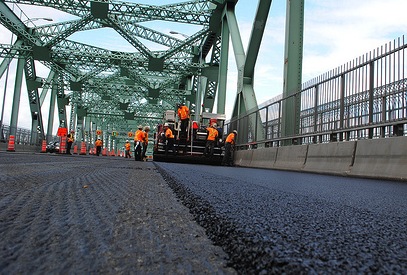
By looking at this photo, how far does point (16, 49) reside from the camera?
2738 centimetres

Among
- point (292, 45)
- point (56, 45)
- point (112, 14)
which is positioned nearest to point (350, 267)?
point (292, 45)

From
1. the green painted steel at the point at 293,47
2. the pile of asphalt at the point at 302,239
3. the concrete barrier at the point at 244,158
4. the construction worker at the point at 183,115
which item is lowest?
the pile of asphalt at the point at 302,239

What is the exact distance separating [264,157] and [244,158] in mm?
3217

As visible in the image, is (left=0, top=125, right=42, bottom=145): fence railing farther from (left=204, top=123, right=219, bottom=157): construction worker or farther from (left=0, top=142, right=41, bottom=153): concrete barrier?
(left=204, top=123, right=219, bottom=157): construction worker

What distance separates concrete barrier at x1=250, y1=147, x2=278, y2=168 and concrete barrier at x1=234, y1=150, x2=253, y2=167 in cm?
48

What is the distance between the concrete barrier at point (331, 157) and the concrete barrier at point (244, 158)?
6.03 m

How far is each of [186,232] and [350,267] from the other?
754mm

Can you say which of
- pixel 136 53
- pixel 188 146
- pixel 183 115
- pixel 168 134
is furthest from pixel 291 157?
pixel 136 53

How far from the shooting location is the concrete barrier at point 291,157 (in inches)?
414

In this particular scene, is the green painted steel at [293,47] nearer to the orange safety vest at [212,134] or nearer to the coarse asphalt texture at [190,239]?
the orange safety vest at [212,134]

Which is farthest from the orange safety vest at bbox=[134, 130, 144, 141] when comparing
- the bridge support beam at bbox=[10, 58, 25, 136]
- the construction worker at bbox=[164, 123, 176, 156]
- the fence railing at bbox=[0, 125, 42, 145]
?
the bridge support beam at bbox=[10, 58, 25, 136]

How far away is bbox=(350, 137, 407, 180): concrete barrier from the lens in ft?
22.2

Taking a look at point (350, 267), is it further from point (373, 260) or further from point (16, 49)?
point (16, 49)

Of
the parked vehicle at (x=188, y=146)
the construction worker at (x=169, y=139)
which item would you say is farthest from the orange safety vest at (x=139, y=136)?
the construction worker at (x=169, y=139)
